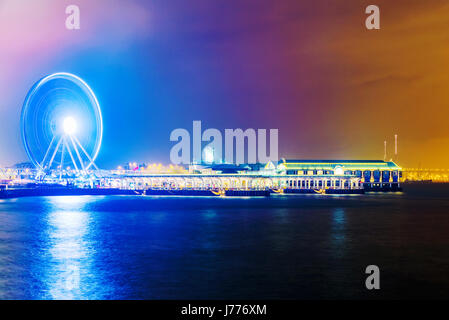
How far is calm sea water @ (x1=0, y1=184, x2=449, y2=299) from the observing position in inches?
963

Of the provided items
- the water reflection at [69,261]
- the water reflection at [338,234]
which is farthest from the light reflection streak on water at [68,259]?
the water reflection at [338,234]

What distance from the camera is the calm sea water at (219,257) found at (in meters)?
24.5

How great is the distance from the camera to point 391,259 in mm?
32438

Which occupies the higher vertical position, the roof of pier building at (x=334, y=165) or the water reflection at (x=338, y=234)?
the roof of pier building at (x=334, y=165)

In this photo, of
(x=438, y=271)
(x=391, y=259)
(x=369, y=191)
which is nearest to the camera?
(x=438, y=271)

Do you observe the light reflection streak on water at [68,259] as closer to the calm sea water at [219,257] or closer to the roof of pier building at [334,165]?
the calm sea water at [219,257]

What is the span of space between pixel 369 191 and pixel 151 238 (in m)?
112

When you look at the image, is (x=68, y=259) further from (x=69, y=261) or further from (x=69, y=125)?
(x=69, y=125)

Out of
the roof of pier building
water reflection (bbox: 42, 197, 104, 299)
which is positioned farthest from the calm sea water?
the roof of pier building

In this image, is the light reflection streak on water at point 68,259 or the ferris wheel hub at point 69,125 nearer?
the light reflection streak on water at point 68,259

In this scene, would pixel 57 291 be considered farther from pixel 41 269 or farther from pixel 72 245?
pixel 72 245

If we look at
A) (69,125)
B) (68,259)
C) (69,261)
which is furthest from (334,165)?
(69,261)

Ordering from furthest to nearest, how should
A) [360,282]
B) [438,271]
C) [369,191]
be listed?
[369,191] < [438,271] < [360,282]
